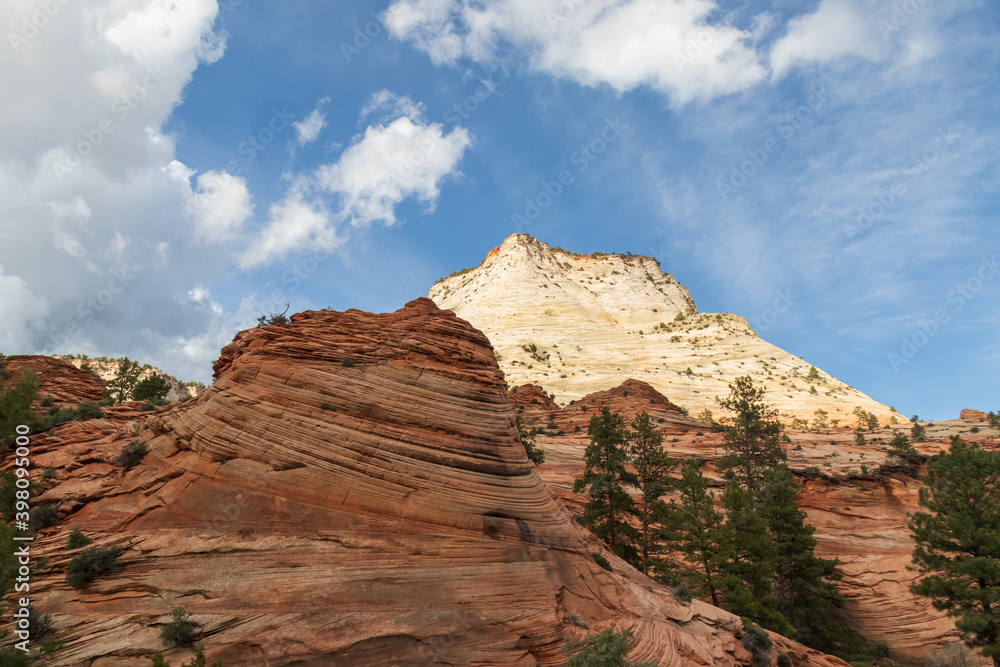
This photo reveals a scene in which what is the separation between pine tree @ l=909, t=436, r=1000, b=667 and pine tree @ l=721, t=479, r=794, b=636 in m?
7.18

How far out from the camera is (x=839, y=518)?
3844 centimetres

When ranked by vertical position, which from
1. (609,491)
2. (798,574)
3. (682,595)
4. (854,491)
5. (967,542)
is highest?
(854,491)

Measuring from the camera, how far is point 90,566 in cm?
1191

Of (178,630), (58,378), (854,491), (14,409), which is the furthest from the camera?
(854,491)

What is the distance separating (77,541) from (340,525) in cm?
635

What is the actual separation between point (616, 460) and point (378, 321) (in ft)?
55.4

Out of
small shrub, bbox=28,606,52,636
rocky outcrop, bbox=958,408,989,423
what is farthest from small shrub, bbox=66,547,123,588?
rocky outcrop, bbox=958,408,989,423

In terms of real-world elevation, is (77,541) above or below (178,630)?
above

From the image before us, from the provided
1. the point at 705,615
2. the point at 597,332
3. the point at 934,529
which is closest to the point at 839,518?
the point at 934,529

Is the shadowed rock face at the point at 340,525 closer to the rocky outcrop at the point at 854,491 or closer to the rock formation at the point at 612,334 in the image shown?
the rocky outcrop at the point at 854,491

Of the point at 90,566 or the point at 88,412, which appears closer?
the point at 90,566

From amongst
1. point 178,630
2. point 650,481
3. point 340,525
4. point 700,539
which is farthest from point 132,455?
point 650,481

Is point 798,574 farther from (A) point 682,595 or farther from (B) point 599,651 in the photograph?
(B) point 599,651

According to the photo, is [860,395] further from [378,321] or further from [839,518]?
[378,321]
